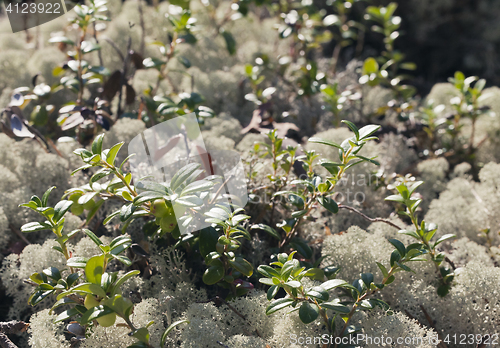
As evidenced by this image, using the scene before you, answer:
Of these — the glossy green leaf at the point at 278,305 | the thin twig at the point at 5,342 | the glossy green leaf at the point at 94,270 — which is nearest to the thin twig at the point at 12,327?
the thin twig at the point at 5,342

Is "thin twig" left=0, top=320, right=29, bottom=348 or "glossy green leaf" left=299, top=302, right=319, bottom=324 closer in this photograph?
"glossy green leaf" left=299, top=302, right=319, bottom=324

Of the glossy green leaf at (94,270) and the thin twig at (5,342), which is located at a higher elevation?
the glossy green leaf at (94,270)

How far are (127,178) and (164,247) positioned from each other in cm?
33

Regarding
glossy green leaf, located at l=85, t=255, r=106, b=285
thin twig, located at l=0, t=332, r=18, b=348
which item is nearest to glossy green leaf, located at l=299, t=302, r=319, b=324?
glossy green leaf, located at l=85, t=255, r=106, b=285

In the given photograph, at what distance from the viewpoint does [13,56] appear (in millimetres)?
1941

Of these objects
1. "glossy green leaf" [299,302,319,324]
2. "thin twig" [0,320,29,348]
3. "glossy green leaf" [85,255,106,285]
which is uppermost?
"glossy green leaf" [85,255,106,285]

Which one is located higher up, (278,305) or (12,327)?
(278,305)

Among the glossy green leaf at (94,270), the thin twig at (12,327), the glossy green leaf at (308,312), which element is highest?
the glossy green leaf at (94,270)

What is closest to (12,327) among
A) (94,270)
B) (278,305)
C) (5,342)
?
(5,342)

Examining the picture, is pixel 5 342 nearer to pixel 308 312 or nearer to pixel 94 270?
pixel 94 270

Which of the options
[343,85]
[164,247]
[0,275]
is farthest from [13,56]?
[343,85]

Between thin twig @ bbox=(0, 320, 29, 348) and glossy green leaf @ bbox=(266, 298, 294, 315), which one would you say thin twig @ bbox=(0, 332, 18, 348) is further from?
glossy green leaf @ bbox=(266, 298, 294, 315)

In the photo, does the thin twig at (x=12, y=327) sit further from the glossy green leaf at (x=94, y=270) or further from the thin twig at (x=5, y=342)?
the glossy green leaf at (x=94, y=270)

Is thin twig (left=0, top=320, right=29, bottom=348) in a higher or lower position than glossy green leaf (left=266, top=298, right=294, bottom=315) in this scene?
lower
